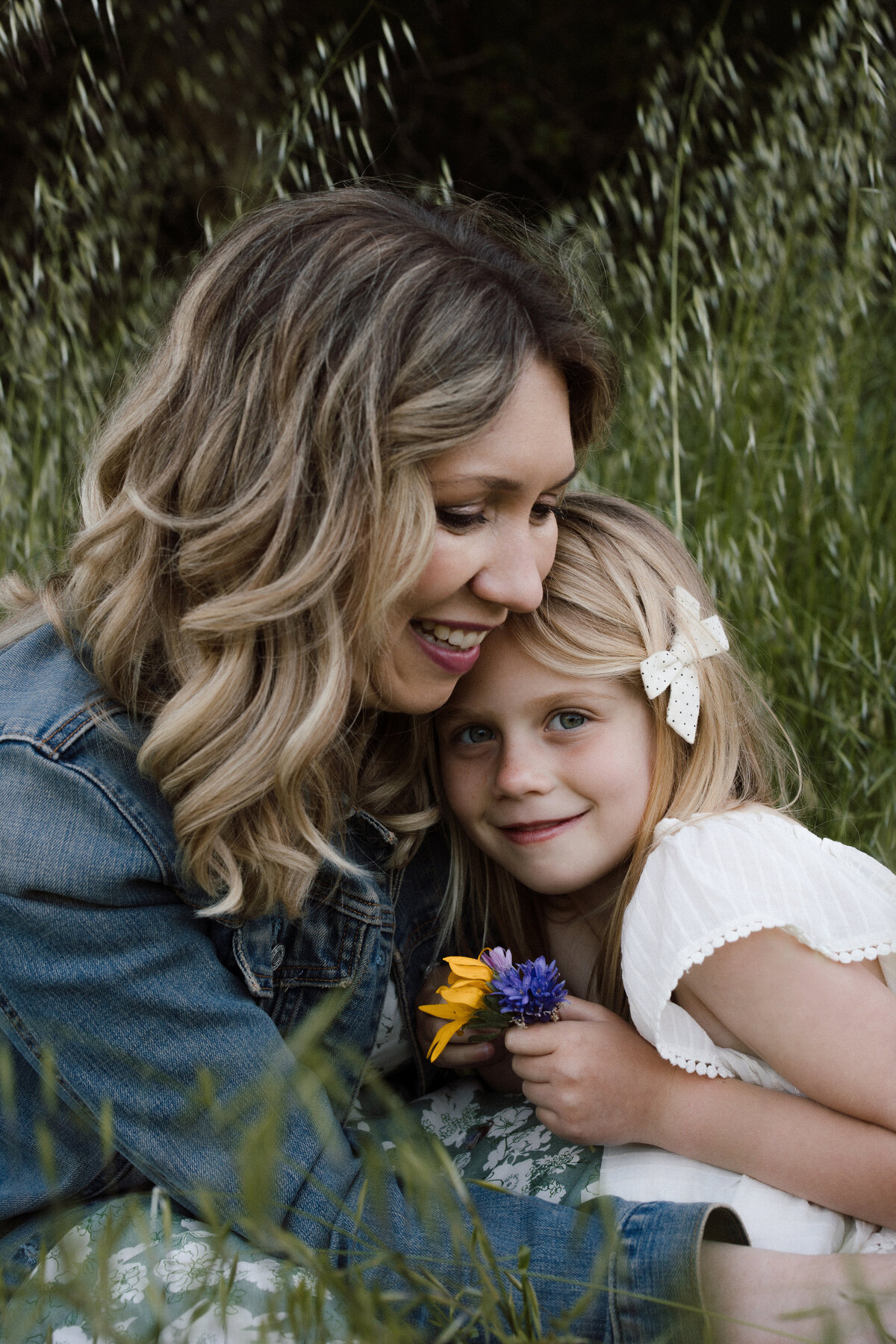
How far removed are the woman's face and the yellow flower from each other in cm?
32

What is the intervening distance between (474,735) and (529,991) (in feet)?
1.30

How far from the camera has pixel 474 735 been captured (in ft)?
5.51

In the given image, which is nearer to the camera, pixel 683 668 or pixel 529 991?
pixel 529 991

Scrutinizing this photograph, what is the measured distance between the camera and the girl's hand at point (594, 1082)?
145cm

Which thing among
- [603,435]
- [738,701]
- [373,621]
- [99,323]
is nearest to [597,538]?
[603,435]

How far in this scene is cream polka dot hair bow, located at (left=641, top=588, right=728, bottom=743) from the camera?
5.25ft

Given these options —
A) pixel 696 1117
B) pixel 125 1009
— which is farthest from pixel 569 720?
pixel 125 1009

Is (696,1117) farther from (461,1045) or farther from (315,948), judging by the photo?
(315,948)

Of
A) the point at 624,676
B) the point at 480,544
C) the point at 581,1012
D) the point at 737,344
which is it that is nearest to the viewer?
the point at 480,544

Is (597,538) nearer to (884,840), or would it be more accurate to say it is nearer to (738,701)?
(738,701)

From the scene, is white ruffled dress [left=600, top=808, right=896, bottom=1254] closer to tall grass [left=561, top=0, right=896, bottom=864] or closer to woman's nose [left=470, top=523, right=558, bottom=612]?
woman's nose [left=470, top=523, right=558, bottom=612]

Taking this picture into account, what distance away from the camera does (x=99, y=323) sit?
2.93 meters

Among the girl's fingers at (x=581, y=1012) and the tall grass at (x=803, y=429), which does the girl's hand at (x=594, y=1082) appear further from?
the tall grass at (x=803, y=429)

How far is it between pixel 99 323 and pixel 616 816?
2003 mm
